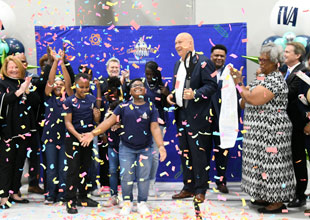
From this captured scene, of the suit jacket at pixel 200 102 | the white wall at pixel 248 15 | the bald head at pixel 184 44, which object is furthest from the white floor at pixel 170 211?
the white wall at pixel 248 15

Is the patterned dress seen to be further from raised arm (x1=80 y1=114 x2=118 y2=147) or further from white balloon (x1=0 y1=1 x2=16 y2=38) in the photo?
white balloon (x1=0 y1=1 x2=16 y2=38)

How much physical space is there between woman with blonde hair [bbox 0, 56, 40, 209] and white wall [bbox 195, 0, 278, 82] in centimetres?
317

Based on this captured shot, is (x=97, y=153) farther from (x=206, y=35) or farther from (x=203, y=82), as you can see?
(x=206, y=35)

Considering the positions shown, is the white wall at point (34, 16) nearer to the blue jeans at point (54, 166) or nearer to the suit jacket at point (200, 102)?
the blue jeans at point (54, 166)

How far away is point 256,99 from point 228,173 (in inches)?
87.1

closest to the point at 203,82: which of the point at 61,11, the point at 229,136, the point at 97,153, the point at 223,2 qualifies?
the point at 229,136

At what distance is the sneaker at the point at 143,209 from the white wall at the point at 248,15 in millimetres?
2997

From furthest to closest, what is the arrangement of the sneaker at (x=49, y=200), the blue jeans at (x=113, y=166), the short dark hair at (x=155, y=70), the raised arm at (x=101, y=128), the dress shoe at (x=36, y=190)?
the dress shoe at (x=36, y=190) → the short dark hair at (x=155, y=70) → the sneaker at (x=49, y=200) → the blue jeans at (x=113, y=166) → the raised arm at (x=101, y=128)

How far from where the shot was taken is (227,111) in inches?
219

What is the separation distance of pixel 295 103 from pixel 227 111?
1140 mm

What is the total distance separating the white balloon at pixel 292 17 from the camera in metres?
5.55

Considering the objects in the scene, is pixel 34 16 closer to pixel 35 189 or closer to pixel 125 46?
pixel 125 46

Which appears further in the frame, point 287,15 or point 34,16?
point 34,16

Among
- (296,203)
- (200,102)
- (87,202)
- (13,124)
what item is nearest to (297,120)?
(296,203)
